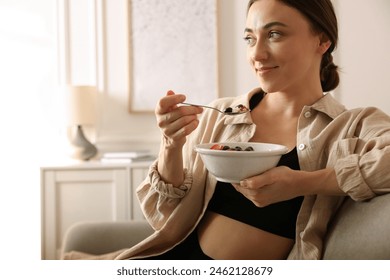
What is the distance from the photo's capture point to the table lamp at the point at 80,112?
181 centimetres

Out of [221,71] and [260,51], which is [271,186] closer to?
[260,51]

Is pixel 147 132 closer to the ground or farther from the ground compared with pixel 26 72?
closer to the ground

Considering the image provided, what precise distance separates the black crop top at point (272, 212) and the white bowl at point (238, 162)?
15 cm

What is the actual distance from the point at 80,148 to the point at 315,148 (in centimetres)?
114

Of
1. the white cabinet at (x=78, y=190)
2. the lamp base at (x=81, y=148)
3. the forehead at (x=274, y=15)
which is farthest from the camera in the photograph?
the lamp base at (x=81, y=148)

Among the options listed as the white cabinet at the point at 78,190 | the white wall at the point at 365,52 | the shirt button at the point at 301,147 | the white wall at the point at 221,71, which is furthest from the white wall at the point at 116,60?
the shirt button at the point at 301,147

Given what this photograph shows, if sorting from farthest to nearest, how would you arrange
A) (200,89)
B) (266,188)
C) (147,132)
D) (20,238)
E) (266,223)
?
(200,89) → (147,132) → (20,238) → (266,223) → (266,188)

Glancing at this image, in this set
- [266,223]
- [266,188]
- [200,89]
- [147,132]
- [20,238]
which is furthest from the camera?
[200,89]

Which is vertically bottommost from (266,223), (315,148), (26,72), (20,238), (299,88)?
(20,238)

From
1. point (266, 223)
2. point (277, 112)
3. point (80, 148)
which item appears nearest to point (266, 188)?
point (266, 223)

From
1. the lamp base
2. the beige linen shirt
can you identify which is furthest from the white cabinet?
the beige linen shirt

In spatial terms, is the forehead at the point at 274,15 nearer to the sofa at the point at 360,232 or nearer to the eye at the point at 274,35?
the eye at the point at 274,35
